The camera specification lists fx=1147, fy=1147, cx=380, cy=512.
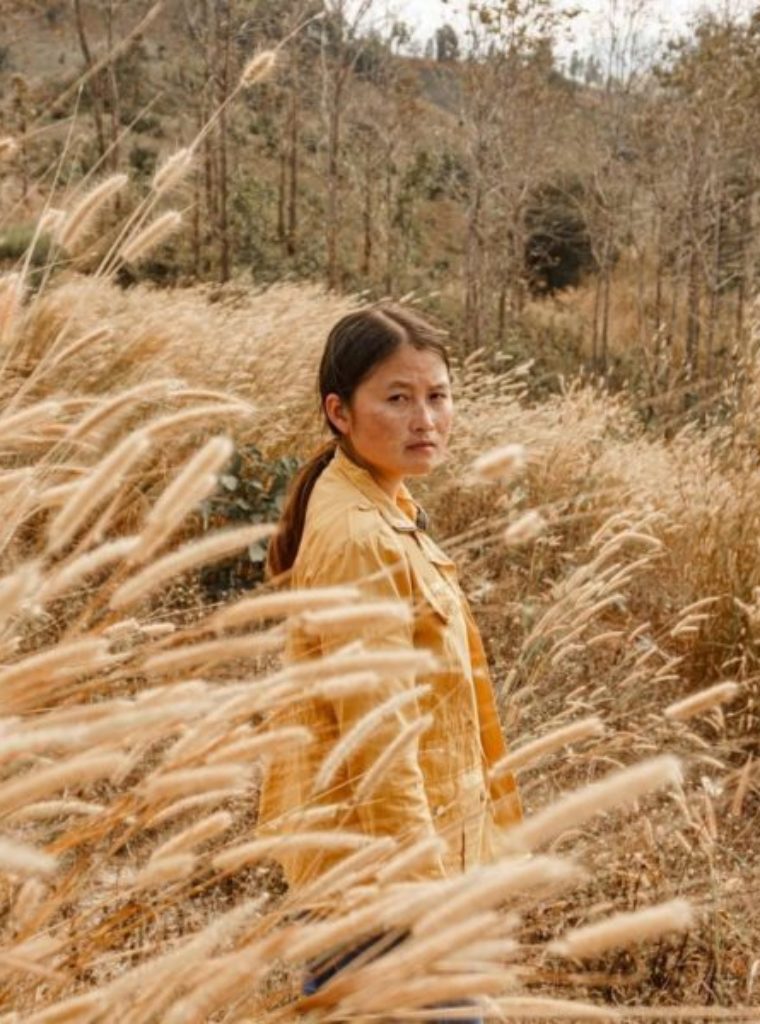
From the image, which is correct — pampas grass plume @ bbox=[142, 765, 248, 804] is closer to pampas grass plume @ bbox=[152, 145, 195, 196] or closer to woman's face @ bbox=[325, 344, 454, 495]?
pampas grass plume @ bbox=[152, 145, 195, 196]

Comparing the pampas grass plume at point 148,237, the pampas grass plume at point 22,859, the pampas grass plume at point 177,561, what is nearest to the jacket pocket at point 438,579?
the pampas grass plume at point 148,237

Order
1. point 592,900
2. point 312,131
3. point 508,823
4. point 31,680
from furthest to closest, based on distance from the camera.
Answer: point 312,131
point 592,900
point 508,823
point 31,680

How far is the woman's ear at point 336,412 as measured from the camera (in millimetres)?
2209

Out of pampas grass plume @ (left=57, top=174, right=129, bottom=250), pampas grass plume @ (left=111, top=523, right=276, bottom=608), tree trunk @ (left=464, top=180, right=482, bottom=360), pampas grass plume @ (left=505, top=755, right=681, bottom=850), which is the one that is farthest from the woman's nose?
tree trunk @ (left=464, top=180, right=482, bottom=360)

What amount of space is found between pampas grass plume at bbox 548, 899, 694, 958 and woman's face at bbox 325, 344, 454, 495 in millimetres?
1366

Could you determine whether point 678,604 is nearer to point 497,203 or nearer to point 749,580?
point 749,580

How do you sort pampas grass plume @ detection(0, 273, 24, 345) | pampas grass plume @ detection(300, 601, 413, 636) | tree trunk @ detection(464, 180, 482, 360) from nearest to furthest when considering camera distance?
pampas grass plume @ detection(300, 601, 413, 636) → pampas grass plume @ detection(0, 273, 24, 345) → tree trunk @ detection(464, 180, 482, 360)

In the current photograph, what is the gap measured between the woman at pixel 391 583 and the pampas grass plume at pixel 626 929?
0.74 m

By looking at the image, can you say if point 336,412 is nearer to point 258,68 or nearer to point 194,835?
point 258,68

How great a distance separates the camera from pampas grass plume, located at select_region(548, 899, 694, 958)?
2.52ft

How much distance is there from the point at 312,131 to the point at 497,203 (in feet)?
37.5

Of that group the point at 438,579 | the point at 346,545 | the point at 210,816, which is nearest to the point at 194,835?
the point at 210,816

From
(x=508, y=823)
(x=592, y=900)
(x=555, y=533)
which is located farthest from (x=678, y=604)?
(x=508, y=823)

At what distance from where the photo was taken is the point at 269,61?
196 cm
